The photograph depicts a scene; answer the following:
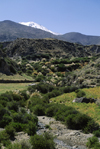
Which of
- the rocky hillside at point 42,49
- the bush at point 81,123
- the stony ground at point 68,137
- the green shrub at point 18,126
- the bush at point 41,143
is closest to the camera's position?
the bush at point 41,143

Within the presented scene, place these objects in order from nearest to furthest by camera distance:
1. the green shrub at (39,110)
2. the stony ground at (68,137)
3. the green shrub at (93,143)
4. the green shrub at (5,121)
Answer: the green shrub at (93,143) → the stony ground at (68,137) → the green shrub at (5,121) → the green shrub at (39,110)

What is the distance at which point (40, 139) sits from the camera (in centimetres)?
1116

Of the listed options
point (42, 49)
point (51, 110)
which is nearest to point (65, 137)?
point (51, 110)

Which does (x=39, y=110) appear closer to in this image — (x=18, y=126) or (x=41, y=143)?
(x=18, y=126)

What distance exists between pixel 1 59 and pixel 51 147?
38393 millimetres

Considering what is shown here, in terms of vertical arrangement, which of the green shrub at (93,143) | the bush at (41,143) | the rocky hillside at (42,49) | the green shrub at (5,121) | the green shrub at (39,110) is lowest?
the green shrub at (39,110)

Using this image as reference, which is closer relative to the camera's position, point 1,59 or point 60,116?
point 60,116

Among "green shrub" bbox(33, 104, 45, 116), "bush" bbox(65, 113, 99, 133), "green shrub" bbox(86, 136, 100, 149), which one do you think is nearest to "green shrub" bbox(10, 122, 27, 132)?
"bush" bbox(65, 113, 99, 133)

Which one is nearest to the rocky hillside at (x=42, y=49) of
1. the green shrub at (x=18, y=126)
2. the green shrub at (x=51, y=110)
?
the green shrub at (x=51, y=110)

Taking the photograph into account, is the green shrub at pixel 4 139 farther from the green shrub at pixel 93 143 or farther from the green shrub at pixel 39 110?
the green shrub at pixel 39 110

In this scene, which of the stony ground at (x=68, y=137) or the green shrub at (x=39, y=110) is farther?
the green shrub at (x=39, y=110)

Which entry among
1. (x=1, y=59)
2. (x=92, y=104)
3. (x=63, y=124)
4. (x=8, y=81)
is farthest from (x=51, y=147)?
(x=1, y=59)

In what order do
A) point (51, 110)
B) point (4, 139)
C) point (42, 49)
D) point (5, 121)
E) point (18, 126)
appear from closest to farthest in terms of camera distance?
point (4, 139)
point (18, 126)
point (5, 121)
point (51, 110)
point (42, 49)

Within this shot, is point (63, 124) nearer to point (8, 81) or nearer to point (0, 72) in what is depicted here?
point (8, 81)
